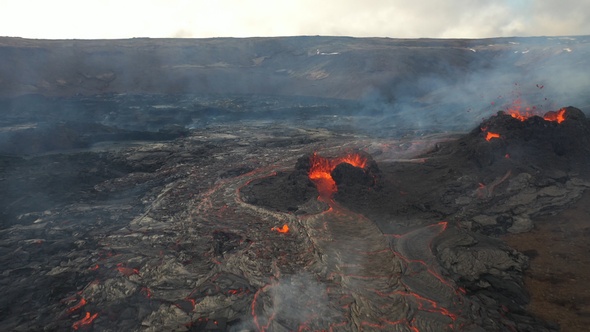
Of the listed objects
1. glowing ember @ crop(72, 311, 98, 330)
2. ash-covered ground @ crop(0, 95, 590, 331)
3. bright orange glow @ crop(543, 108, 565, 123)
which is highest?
bright orange glow @ crop(543, 108, 565, 123)

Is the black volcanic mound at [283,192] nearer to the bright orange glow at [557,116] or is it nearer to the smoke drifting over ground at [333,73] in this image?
the bright orange glow at [557,116]

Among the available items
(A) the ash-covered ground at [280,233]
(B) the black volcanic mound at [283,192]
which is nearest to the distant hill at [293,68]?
(A) the ash-covered ground at [280,233]

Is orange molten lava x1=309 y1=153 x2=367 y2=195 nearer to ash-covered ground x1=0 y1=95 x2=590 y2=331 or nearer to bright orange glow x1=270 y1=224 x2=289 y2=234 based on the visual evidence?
ash-covered ground x1=0 y1=95 x2=590 y2=331

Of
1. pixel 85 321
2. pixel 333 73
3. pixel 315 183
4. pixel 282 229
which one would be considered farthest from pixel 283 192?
pixel 333 73

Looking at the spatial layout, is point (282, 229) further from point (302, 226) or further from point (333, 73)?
point (333, 73)

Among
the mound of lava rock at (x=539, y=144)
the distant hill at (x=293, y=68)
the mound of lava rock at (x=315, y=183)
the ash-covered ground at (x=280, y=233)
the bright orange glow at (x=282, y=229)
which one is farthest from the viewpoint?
the distant hill at (x=293, y=68)

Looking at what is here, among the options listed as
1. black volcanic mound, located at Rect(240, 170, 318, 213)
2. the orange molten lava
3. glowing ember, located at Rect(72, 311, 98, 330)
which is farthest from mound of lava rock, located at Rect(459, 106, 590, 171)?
glowing ember, located at Rect(72, 311, 98, 330)
